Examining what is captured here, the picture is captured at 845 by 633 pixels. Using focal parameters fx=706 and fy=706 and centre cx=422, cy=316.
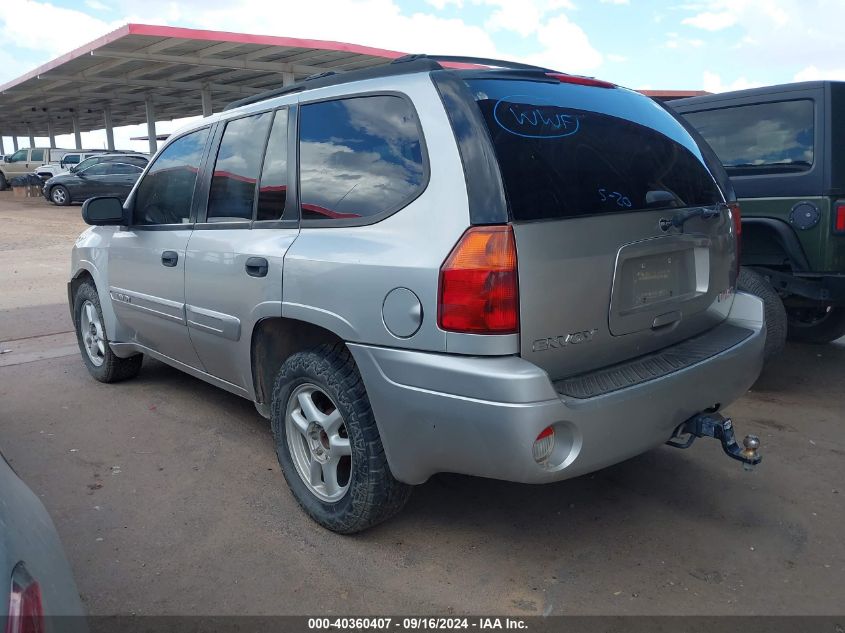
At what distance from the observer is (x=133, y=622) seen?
2.54 meters

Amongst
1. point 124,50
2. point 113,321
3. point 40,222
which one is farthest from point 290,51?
point 113,321

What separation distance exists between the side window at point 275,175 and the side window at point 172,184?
762 millimetres

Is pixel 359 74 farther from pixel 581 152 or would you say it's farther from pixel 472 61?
pixel 581 152

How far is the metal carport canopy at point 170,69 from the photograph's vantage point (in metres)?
19.5

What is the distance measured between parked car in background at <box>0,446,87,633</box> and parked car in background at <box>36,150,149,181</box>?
22.5m

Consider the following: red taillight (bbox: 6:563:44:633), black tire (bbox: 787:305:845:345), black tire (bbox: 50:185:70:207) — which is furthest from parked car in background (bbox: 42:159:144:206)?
red taillight (bbox: 6:563:44:633)

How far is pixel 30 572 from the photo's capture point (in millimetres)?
1366

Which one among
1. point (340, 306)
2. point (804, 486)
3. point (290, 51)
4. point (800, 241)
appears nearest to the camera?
point (340, 306)

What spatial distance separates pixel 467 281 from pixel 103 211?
116 inches

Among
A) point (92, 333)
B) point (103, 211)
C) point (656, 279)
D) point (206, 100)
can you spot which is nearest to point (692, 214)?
point (656, 279)

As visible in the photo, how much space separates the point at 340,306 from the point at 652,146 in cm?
150

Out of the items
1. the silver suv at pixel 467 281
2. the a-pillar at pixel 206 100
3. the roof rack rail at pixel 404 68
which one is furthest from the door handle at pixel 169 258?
the a-pillar at pixel 206 100

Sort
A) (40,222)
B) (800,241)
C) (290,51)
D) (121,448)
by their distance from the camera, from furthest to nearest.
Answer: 1. (290,51)
2. (40,222)
3. (800,241)
4. (121,448)

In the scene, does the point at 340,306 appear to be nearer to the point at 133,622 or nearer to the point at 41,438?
the point at 133,622
